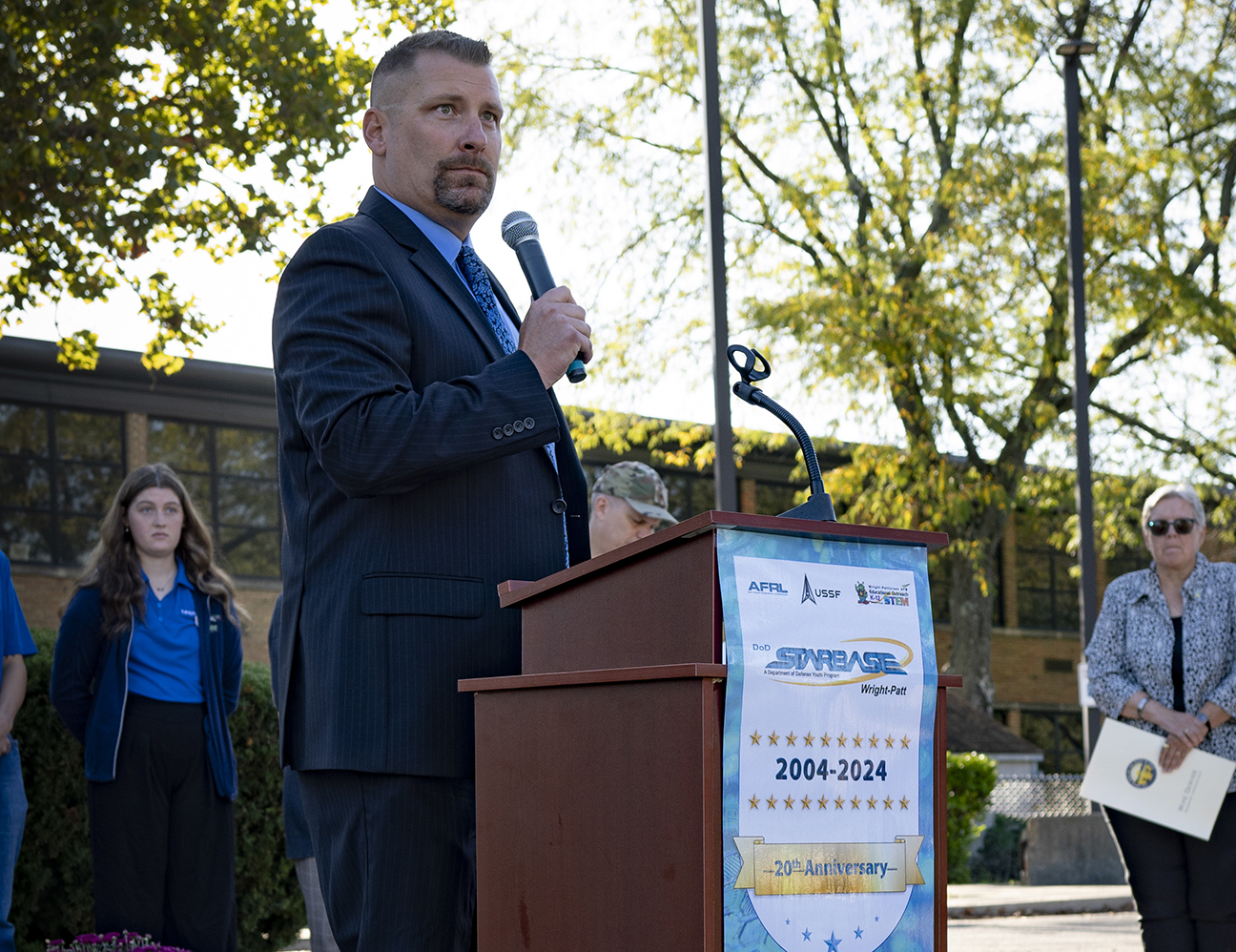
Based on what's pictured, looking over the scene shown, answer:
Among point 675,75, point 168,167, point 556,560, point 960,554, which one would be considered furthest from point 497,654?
point 960,554

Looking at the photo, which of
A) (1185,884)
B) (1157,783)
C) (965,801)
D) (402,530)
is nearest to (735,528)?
(402,530)

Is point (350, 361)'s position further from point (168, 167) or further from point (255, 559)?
point (255, 559)

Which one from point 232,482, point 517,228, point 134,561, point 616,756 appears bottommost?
point 616,756

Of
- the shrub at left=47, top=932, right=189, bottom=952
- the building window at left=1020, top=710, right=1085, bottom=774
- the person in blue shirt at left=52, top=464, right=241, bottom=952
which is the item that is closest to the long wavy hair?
the person in blue shirt at left=52, top=464, right=241, bottom=952

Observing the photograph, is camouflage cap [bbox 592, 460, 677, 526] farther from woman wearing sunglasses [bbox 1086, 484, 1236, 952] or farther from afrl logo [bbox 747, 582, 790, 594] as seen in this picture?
afrl logo [bbox 747, 582, 790, 594]

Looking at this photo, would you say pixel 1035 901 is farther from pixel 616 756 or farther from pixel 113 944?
pixel 616 756

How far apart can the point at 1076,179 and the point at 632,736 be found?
56.8 ft

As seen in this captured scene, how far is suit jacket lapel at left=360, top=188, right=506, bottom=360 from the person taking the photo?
2.81 metres

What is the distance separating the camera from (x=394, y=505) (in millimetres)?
2615

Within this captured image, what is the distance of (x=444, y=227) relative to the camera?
296cm

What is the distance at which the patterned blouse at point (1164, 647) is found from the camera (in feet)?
21.0

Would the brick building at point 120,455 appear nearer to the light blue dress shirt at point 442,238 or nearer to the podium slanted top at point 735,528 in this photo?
the light blue dress shirt at point 442,238

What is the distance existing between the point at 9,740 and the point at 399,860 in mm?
4400

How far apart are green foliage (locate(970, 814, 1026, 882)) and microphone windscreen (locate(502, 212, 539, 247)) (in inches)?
716
